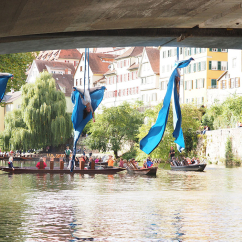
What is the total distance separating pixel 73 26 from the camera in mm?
9258

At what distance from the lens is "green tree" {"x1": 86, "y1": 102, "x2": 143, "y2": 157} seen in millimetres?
64500

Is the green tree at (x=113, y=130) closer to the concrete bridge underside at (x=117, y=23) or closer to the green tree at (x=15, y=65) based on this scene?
the green tree at (x=15, y=65)

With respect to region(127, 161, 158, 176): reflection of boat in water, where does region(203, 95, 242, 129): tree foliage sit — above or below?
above

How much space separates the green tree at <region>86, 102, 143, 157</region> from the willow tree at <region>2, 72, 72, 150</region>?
3.81 meters

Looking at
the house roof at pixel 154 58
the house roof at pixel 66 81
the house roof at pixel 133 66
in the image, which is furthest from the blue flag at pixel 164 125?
the house roof at pixel 66 81

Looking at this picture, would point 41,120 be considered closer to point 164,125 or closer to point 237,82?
point 237,82

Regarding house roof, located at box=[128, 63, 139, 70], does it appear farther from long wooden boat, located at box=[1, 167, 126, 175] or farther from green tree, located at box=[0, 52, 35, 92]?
green tree, located at box=[0, 52, 35, 92]

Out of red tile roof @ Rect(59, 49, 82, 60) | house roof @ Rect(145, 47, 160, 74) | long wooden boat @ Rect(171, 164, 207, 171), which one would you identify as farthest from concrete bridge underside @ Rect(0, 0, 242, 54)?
red tile roof @ Rect(59, 49, 82, 60)

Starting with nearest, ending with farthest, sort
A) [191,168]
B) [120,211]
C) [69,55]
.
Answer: [120,211] < [191,168] < [69,55]

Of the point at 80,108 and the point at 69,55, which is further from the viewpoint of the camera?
the point at 69,55

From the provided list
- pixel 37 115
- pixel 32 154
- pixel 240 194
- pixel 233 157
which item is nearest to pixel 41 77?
pixel 37 115

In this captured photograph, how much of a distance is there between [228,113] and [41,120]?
64.6ft

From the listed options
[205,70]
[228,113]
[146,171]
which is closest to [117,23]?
[146,171]

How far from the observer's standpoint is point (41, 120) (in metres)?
60.6
